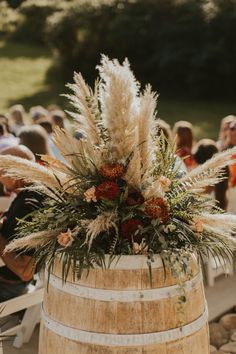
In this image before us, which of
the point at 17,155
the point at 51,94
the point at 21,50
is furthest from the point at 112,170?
the point at 21,50

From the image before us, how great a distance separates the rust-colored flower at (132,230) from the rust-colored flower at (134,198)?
0.08 m

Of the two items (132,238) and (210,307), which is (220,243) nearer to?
(132,238)

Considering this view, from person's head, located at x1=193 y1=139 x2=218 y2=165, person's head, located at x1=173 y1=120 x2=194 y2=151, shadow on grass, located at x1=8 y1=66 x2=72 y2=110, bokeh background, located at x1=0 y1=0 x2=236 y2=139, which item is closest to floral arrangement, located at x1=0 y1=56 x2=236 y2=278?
person's head, located at x1=193 y1=139 x2=218 y2=165

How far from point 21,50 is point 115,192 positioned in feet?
99.4

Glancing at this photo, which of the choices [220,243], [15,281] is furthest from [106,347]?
[15,281]

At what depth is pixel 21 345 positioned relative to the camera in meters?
5.59

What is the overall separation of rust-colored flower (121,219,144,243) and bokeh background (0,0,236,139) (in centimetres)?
1680

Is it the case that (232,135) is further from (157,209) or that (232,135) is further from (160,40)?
(160,40)

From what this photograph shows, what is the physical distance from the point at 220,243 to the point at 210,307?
3045 millimetres

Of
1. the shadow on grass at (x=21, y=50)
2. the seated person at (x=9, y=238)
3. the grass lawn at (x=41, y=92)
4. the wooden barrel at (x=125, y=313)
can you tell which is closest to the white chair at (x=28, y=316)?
the seated person at (x=9, y=238)

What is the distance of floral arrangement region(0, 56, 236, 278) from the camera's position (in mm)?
3383

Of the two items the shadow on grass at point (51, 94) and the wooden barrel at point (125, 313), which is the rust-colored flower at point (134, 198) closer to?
the wooden barrel at point (125, 313)

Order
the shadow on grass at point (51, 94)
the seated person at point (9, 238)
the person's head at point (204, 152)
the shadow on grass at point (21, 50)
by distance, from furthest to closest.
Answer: the shadow on grass at point (21, 50) < the shadow on grass at point (51, 94) < the person's head at point (204, 152) < the seated person at point (9, 238)

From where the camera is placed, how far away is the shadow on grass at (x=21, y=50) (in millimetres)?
31709
